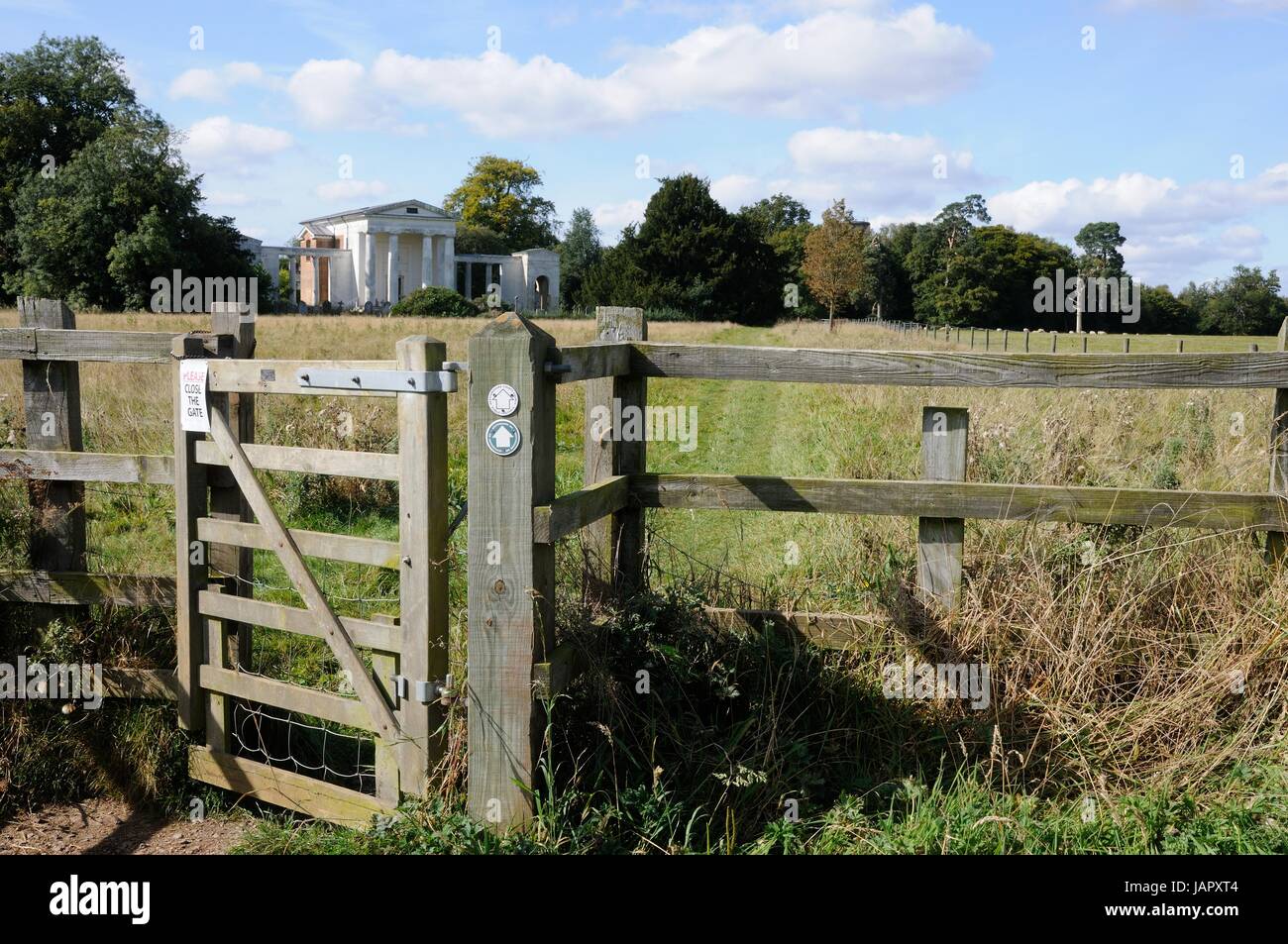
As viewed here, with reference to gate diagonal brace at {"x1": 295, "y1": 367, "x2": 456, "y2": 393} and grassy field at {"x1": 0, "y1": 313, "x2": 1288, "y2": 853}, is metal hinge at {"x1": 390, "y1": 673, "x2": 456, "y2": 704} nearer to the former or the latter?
grassy field at {"x1": 0, "y1": 313, "x2": 1288, "y2": 853}

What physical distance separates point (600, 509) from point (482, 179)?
10428 centimetres

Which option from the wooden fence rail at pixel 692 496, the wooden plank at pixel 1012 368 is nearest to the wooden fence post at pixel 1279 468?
the wooden fence rail at pixel 692 496

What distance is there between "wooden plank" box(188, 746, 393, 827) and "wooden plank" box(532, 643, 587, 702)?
1.03 meters

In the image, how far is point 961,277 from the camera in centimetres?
7088

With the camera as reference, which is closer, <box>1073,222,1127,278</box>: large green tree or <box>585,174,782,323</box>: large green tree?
<box>585,174,782,323</box>: large green tree

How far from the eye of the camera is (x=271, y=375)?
468 cm

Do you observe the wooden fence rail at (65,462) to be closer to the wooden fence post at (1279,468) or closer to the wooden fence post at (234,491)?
the wooden fence post at (234,491)

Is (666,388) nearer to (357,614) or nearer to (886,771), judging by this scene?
(357,614)

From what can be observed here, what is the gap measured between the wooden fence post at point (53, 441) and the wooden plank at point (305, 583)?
112 centimetres

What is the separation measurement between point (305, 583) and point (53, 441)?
78.0 inches
